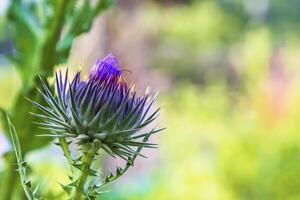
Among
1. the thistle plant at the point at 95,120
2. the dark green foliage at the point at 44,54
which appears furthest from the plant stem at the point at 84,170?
the dark green foliage at the point at 44,54

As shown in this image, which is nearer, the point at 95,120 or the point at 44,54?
the point at 95,120

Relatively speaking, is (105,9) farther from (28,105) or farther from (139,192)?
(139,192)

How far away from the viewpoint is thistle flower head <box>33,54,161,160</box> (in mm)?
554

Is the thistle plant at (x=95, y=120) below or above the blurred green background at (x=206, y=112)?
below

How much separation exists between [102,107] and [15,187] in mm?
358

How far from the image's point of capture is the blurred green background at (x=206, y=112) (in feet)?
6.93

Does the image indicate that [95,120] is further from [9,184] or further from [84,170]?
[9,184]

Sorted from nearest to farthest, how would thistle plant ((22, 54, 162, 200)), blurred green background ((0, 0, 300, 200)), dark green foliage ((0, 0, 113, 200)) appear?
thistle plant ((22, 54, 162, 200)) → dark green foliage ((0, 0, 113, 200)) → blurred green background ((0, 0, 300, 200))

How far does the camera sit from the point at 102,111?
1.88ft

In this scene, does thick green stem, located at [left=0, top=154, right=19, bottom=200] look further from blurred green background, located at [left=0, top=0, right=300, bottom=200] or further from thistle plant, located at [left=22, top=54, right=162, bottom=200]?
thistle plant, located at [left=22, top=54, right=162, bottom=200]

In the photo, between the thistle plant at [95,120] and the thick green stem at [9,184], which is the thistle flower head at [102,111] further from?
the thick green stem at [9,184]

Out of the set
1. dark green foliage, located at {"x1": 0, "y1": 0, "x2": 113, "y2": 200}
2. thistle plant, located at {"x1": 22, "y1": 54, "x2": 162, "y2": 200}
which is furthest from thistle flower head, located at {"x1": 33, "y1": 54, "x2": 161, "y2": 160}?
dark green foliage, located at {"x1": 0, "y1": 0, "x2": 113, "y2": 200}

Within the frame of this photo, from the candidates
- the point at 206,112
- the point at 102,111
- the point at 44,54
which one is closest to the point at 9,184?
the point at 44,54

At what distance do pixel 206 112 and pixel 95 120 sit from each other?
3003mm
